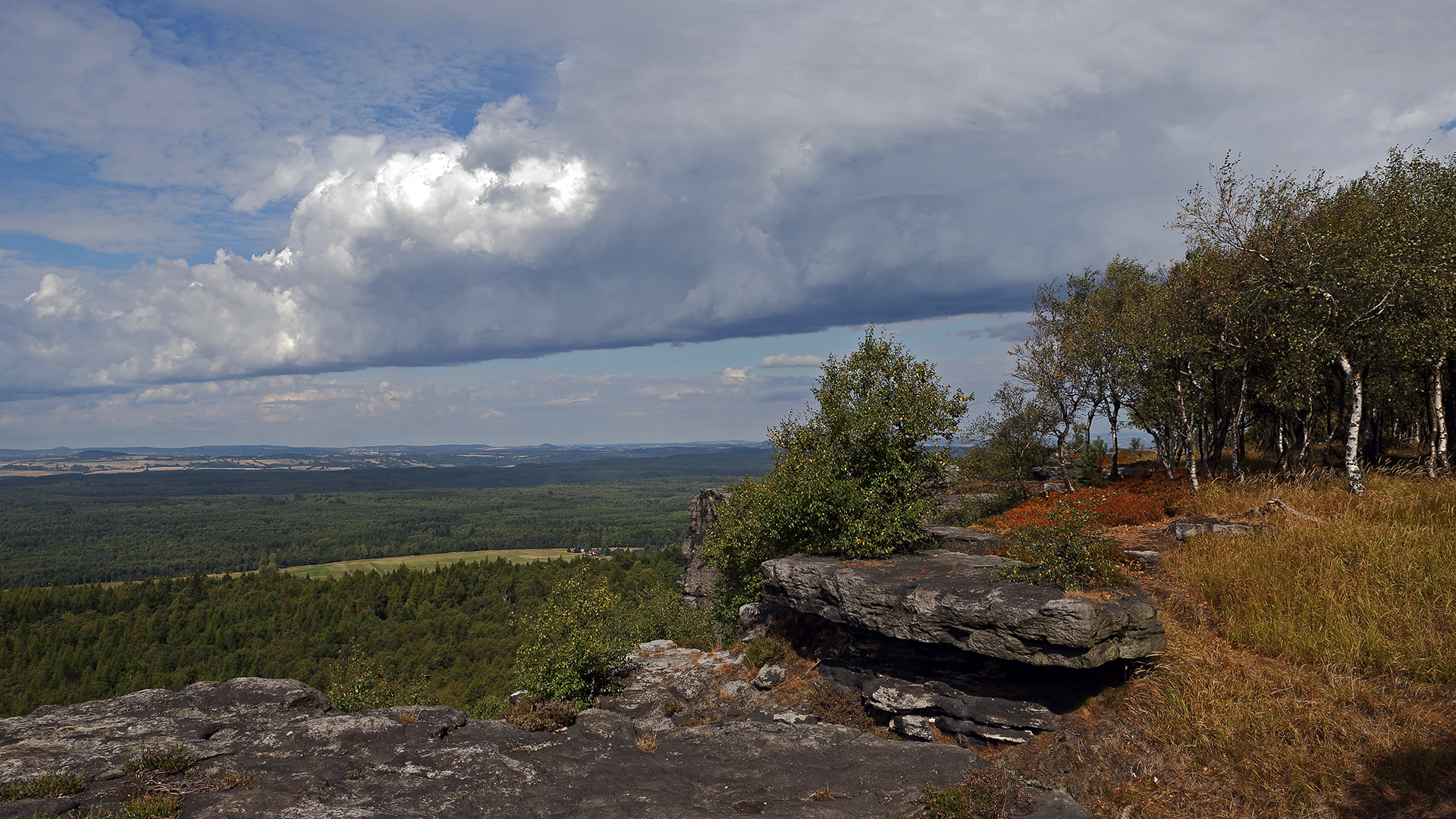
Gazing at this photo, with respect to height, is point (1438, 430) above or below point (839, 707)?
above

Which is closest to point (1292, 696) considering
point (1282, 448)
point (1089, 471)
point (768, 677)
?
point (768, 677)

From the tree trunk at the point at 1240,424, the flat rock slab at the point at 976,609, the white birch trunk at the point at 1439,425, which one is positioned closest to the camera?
the flat rock slab at the point at 976,609

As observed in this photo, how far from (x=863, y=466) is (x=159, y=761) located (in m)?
21.7

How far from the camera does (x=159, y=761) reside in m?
13.8

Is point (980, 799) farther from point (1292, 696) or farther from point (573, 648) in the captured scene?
point (573, 648)

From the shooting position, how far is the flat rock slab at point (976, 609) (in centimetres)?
1449

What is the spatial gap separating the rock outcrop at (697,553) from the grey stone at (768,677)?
42.7 meters

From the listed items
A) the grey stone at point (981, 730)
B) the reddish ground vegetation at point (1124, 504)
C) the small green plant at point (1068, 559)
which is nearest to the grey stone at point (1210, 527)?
the reddish ground vegetation at point (1124, 504)

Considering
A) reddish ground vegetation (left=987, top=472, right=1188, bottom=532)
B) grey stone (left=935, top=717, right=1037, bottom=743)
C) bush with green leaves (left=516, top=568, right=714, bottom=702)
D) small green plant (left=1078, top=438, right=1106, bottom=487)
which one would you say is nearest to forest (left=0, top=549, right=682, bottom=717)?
small green plant (left=1078, top=438, right=1106, bottom=487)

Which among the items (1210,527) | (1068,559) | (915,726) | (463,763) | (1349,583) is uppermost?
(1068,559)

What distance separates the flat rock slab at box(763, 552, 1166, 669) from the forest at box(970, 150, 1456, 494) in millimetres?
15296

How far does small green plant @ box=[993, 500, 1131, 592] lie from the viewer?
1648cm

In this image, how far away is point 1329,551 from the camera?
1686 centimetres

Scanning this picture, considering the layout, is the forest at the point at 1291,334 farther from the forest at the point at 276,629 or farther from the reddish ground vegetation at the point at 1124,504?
the forest at the point at 276,629
